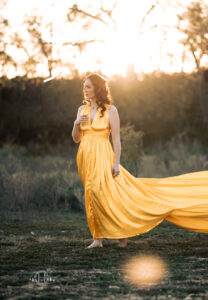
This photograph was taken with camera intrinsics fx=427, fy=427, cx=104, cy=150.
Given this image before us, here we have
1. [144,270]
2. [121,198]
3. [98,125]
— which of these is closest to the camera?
[144,270]

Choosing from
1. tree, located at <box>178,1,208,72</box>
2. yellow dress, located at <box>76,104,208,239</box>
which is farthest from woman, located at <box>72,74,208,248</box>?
tree, located at <box>178,1,208,72</box>

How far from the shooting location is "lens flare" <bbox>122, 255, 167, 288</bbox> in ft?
11.3

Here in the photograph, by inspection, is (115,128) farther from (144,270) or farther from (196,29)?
(196,29)

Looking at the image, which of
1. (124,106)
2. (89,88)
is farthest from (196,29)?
(89,88)

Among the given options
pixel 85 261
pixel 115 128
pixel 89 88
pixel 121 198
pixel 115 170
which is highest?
pixel 89 88

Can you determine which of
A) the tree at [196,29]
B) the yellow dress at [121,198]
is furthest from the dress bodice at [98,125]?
the tree at [196,29]

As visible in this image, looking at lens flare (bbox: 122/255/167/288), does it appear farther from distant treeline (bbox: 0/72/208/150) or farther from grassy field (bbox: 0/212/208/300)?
distant treeline (bbox: 0/72/208/150)

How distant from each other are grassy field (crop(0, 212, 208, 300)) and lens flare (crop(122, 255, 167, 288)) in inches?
2.4

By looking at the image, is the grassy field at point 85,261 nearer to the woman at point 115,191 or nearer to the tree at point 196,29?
the woman at point 115,191

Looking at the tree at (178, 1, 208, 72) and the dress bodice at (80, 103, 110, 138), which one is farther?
the tree at (178, 1, 208, 72)

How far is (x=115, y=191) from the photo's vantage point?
15.5 ft

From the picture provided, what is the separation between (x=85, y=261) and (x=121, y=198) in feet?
2.90

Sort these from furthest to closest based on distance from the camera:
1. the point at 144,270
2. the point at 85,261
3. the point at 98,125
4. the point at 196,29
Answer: the point at 196,29 < the point at 98,125 < the point at 85,261 < the point at 144,270

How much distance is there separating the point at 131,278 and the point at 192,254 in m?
1.24
